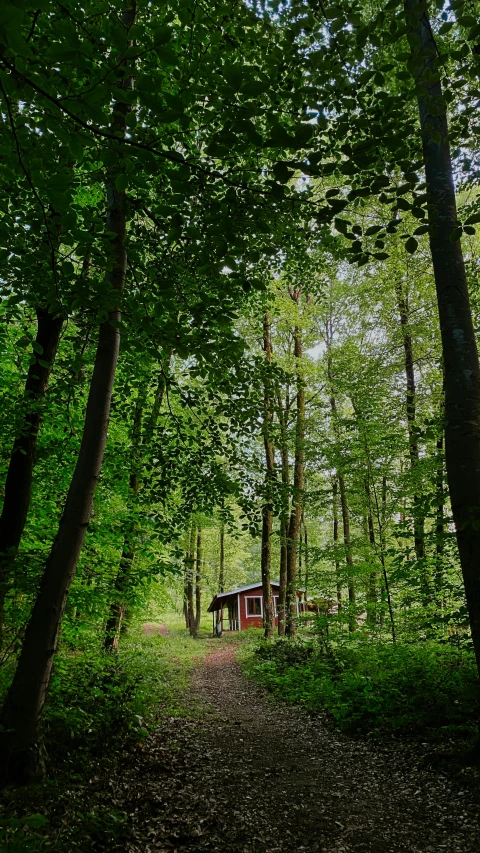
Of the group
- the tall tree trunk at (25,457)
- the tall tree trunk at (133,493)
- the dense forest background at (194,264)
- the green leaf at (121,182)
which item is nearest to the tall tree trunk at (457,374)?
the dense forest background at (194,264)

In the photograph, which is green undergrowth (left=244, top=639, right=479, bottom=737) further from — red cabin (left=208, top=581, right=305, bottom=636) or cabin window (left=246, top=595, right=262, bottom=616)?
cabin window (left=246, top=595, right=262, bottom=616)

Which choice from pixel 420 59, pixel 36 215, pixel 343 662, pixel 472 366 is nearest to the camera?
pixel 420 59

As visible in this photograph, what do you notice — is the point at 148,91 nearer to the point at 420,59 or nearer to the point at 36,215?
the point at 420,59

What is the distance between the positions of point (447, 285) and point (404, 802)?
4733 mm

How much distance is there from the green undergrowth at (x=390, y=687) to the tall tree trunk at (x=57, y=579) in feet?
14.6

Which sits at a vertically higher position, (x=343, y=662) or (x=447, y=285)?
(x=447, y=285)

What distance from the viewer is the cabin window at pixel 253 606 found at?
115ft

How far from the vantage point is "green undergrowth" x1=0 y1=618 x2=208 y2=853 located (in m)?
3.36

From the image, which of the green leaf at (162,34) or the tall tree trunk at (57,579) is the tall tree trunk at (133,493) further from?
the green leaf at (162,34)

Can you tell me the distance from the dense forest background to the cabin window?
82.2ft

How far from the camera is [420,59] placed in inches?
86.7

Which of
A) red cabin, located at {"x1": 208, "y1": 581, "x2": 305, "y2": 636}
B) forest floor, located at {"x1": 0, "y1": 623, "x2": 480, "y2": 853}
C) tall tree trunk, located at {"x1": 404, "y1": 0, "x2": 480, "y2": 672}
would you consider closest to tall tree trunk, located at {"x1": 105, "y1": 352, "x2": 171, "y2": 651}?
forest floor, located at {"x1": 0, "y1": 623, "x2": 480, "y2": 853}

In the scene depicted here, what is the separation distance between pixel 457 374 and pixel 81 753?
5279mm

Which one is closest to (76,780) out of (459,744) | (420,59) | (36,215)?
(459,744)
